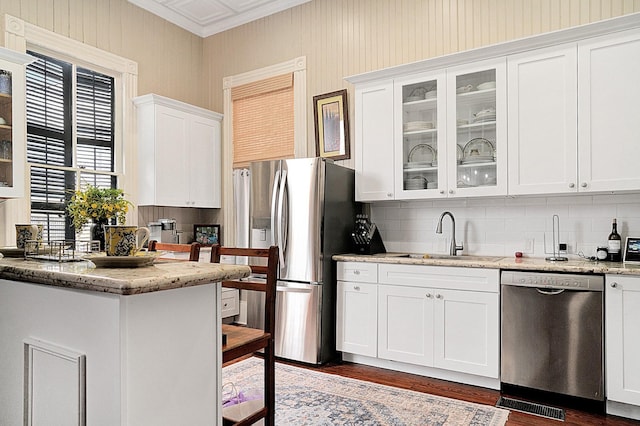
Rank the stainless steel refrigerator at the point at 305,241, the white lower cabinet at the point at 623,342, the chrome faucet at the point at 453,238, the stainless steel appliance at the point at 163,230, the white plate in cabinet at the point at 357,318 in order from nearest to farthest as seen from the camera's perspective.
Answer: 1. the white lower cabinet at the point at 623,342
2. the white plate in cabinet at the point at 357,318
3. the stainless steel refrigerator at the point at 305,241
4. the chrome faucet at the point at 453,238
5. the stainless steel appliance at the point at 163,230

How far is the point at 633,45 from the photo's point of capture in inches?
109

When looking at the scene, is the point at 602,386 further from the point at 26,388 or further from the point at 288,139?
the point at 288,139

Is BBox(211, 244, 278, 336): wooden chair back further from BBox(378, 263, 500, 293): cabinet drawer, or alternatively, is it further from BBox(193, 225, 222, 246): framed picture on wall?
BBox(193, 225, 222, 246): framed picture on wall

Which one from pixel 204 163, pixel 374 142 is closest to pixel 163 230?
pixel 204 163

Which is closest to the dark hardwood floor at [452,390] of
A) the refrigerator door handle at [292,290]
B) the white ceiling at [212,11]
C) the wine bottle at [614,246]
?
the refrigerator door handle at [292,290]

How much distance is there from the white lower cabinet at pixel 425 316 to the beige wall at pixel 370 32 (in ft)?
4.50

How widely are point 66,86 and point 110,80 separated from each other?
458 mm

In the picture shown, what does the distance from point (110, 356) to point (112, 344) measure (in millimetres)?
32

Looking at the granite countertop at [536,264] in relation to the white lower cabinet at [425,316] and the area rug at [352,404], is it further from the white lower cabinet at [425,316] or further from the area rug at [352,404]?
the area rug at [352,404]

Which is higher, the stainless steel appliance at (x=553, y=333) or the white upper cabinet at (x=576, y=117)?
the white upper cabinet at (x=576, y=117)

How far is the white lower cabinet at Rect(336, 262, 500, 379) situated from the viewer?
2.95 metres

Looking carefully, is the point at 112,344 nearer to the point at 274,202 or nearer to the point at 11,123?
the point at 274,202

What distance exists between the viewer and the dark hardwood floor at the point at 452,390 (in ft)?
8.25

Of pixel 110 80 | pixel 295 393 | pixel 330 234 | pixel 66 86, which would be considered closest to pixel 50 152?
pixel 66 86
